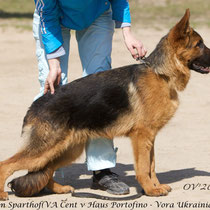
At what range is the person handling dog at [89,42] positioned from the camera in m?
5.79

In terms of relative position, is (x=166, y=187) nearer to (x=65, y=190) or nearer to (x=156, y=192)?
(x=156, y=192)

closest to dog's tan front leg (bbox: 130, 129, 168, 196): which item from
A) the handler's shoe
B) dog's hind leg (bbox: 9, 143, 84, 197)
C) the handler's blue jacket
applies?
the handler's shoe

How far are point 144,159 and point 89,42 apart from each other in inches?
54.8

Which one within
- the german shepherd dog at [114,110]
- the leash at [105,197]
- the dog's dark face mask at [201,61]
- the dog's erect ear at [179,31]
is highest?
the dog's erect ear at [179,31]

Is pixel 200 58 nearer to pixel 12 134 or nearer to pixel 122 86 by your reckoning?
pixel 122 86

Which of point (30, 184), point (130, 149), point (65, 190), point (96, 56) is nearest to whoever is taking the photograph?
point (30, 184)

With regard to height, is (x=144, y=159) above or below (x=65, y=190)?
above

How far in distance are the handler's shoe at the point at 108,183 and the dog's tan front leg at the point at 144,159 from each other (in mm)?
Result: 315

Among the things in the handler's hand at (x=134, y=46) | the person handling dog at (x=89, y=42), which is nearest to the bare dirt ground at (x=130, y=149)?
the person handling dog at (x=89, y=42)

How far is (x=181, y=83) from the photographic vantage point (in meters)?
5.79

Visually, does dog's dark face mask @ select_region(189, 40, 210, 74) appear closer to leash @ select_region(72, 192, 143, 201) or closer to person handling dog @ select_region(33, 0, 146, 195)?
person handling dog @ select_region(33, 0, 146, 195)

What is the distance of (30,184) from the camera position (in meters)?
5.70

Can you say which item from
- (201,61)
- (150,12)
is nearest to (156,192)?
(201,61)

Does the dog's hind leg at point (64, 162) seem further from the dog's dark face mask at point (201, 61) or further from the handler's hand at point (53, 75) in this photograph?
the dog's dark face mask at point (201, 61)
